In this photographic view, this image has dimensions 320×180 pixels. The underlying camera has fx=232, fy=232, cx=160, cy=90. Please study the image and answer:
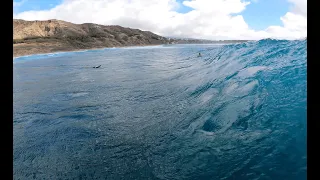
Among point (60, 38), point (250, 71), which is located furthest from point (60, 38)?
point (250, 71)

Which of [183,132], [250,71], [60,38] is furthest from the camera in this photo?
[60,38]

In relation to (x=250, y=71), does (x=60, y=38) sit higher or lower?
higher

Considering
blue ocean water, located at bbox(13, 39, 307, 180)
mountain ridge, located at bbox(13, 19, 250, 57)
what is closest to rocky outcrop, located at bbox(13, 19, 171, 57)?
mountain ridge, located at bbox(13, 19, 250, 57)

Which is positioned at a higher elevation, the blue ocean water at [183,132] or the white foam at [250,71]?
the white foam at [250,71]

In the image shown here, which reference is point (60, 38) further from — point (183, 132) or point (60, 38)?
point (183, 132)

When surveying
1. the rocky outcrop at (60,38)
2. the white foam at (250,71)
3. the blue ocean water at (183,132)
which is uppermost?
the rocky outcrop at (60,38)

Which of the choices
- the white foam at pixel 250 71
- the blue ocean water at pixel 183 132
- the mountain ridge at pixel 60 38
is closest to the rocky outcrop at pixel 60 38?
the mountain ridge at pixel 60 38

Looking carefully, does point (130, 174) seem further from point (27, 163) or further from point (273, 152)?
point (273, 152)

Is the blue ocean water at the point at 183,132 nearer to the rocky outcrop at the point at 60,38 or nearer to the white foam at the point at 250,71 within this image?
the white foam at the point at 250,71

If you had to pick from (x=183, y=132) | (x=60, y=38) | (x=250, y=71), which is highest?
(x=60, y=38)

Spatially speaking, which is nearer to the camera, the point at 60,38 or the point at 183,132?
the point at 183,132

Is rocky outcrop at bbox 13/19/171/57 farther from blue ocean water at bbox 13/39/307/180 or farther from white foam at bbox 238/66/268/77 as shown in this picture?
white foam at bbox 238/66/268/77

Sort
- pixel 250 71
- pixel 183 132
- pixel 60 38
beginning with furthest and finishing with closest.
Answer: pixel 60 38
pixel 250 71
pixel 183 132

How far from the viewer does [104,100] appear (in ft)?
34.4
